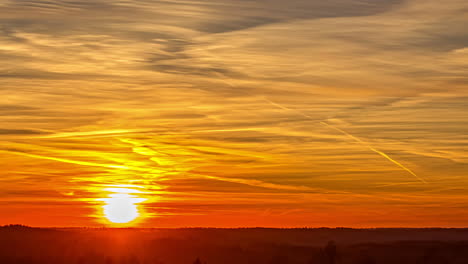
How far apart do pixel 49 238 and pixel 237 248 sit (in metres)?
35.7

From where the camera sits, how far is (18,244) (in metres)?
123

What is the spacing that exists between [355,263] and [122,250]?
103 ft

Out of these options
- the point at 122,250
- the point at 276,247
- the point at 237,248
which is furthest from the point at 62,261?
the point at 276,247

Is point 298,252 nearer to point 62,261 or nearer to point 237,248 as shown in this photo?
point 237,248

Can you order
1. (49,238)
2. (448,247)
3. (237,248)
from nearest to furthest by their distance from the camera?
(237,248) → (448,247) → (49,238)

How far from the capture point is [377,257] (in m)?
111

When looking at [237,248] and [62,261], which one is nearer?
[62,261]

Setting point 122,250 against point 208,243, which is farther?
point 208,243

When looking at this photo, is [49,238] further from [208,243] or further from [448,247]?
[448,247]

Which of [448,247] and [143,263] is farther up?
[448,247]

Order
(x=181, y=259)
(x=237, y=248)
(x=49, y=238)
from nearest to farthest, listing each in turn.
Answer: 1. (x=181, y=259)
2. (x=237, y=248)
3. (x=49, y=238)

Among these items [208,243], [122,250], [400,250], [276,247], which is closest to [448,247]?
[400,250]

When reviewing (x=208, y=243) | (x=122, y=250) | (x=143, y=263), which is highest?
(x=208, y=243)

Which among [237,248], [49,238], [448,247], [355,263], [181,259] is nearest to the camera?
[355,263]
